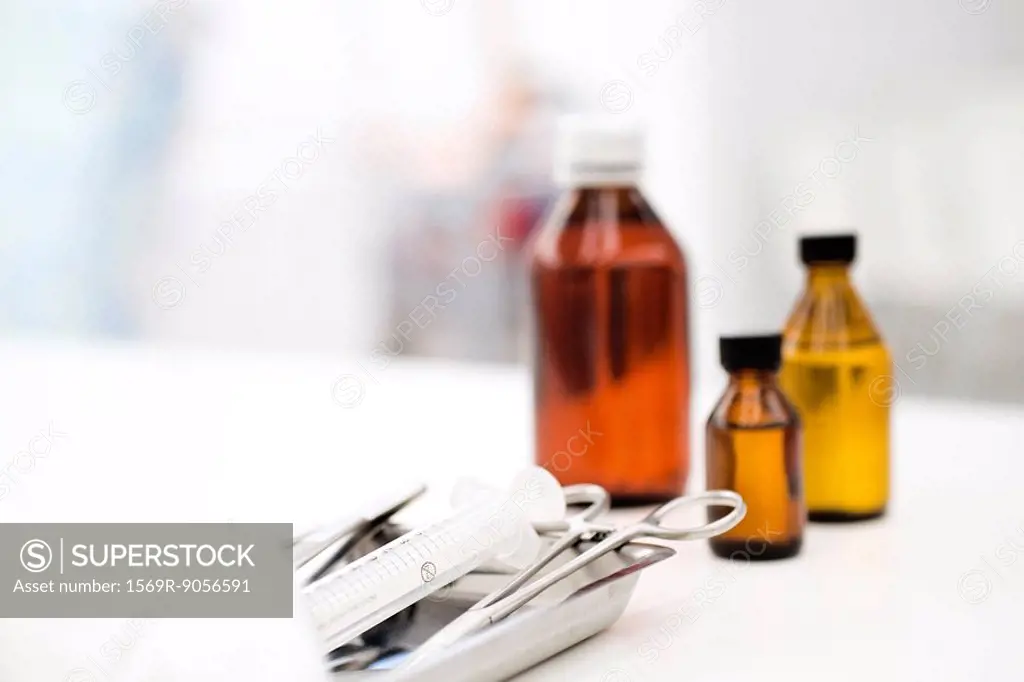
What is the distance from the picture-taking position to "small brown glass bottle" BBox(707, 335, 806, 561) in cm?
61

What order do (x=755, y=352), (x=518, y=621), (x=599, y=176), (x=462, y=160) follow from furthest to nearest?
(x=462, y=160) → (x=599, y=176) → (x=755, y=352) → (x=518, y=621)

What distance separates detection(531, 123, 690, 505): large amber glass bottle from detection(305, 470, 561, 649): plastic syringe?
0.60 ft

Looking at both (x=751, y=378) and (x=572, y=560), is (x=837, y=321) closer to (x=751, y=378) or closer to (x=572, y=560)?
(x=751, y=378)

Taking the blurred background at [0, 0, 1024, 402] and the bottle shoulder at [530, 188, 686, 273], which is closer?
the bottle shoulder at [530, 188, 686, 273]

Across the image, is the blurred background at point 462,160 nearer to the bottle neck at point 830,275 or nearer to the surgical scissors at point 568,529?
the bottle neck at point 830,275

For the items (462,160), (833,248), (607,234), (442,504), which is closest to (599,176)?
(607,234)

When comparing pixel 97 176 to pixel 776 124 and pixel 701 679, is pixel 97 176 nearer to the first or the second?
pixel 776 124

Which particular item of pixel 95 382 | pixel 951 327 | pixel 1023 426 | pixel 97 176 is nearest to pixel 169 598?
pixel 1023 426

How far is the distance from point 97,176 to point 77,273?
298mm

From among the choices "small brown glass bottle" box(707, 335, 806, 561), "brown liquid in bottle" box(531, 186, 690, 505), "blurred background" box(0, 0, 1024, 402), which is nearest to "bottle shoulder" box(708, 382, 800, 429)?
"small brown glass bottle" box(707, 335, 806, 561)

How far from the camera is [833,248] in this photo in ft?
2.21

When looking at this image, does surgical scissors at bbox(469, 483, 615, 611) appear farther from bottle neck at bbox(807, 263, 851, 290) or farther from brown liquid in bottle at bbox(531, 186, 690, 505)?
bottle neck at bbox(807, 263, 851, 290)

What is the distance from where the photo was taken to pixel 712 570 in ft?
1.98

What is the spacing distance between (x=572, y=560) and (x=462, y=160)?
239 cm
